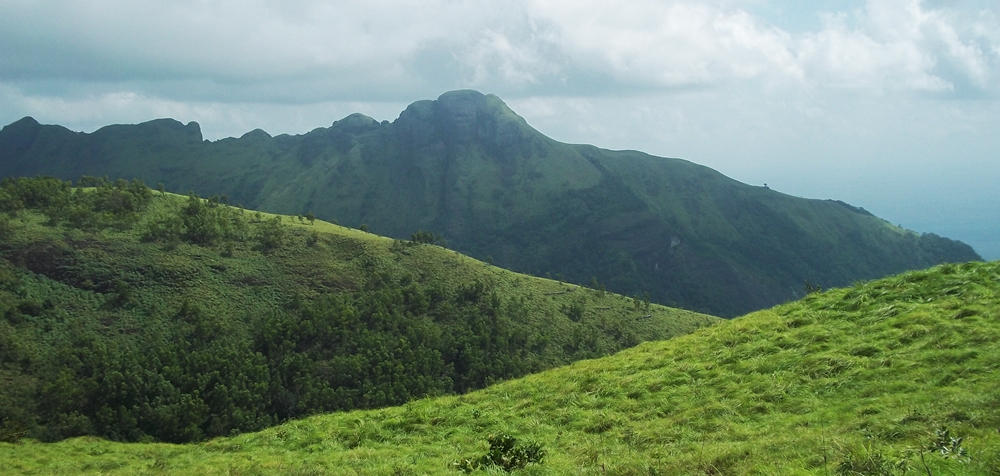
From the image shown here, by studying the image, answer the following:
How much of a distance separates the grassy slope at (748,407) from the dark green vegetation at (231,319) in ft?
163

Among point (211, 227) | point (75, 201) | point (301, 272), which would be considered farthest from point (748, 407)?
point (75, 201)

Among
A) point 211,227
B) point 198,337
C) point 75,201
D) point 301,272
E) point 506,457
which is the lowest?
point 198,337

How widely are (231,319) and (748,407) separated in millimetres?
94418

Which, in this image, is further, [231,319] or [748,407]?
[231,319]

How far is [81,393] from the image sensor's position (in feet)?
245

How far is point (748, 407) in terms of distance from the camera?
701 inches

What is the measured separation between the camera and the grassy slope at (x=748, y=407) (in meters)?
13.4

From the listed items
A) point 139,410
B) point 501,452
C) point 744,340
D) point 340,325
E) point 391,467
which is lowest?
point 139,410

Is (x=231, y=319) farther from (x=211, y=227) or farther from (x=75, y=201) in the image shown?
(x=75, y=201)

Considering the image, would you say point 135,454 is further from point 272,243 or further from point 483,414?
point 272,243

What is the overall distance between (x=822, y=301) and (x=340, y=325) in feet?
279

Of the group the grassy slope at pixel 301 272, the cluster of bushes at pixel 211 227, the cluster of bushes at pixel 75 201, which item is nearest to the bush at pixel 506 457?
the grassy slope at pixel 301 272

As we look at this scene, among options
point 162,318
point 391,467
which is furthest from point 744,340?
point 162,318

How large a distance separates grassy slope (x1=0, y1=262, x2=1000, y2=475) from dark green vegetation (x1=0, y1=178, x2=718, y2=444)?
49599 mm
